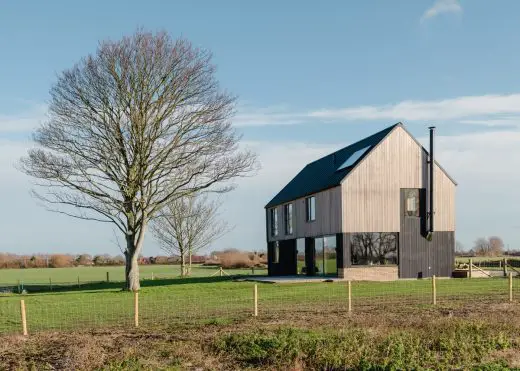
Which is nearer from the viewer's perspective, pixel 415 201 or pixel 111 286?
pixel 415 201

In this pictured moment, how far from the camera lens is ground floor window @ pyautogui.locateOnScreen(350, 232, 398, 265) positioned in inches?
1243

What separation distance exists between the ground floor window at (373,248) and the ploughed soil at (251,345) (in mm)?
16978

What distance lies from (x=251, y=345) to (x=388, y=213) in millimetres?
22661

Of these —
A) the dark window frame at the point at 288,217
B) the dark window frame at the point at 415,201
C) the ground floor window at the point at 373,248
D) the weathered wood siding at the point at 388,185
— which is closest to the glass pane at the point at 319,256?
the ground floor window at the point at 373,248

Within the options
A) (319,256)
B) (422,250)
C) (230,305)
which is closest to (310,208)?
(319,256)

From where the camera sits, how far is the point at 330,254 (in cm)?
3322

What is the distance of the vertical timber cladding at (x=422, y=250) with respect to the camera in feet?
105

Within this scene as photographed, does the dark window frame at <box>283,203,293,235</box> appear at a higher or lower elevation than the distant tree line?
higher

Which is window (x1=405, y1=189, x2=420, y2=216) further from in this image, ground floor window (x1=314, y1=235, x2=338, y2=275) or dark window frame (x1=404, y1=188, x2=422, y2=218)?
ground floor window (x1=314, y1=235, x2=338, y2=275)

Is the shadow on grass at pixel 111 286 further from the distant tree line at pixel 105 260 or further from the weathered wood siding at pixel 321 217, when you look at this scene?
the distant tree line at pixel 105 260

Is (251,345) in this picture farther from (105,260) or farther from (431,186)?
(105,260)

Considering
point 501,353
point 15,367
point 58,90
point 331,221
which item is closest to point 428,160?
point 331,221

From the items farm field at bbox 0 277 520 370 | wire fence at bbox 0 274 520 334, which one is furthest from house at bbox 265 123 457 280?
farm field at bbox 0 277 520 370

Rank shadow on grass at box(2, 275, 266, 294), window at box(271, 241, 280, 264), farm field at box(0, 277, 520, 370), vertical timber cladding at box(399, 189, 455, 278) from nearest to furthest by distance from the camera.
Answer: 1. farm field at box(0, 277, 520, 370)
2. vertical timber cladding at box(399, 189, 455, 278)
3. shadow on grass at box(2, 275, 266, 294)
4. window at box(271, 241, 280, 264)
